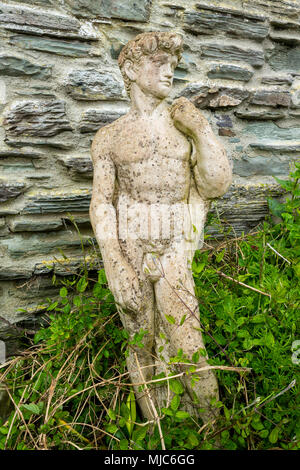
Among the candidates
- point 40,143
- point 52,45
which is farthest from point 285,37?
point 40,143

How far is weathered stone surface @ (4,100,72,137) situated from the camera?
2.08m

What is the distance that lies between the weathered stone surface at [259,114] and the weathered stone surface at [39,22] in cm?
105

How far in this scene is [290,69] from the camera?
8.77 ft

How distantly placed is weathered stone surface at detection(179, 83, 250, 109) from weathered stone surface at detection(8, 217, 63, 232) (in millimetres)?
1103

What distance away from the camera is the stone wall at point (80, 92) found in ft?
6.84

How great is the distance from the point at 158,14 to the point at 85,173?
102cm

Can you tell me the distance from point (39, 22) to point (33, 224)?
1057 mm

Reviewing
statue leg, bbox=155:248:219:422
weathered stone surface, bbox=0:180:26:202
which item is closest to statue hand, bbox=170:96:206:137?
statue leg, bbox=155:248:219:422

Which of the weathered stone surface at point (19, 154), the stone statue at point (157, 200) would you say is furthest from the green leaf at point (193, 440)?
the weathered stone surface at point (19, 154)

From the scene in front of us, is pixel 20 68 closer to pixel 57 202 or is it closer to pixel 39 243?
pixel 57 202

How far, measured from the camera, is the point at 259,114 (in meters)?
2.60

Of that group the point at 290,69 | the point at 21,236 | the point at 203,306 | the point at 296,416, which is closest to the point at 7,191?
the point at 21,236

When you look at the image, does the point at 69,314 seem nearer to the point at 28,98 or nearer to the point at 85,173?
the point at 85,173

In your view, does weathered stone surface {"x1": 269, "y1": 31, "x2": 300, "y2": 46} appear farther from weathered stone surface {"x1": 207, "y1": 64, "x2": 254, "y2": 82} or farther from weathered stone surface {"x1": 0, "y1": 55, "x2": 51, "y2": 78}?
weathered stone surface {"x1": 0, "y1": 55, "x2": 51, "y2": 78}
